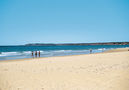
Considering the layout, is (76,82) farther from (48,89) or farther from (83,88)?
(48,89)

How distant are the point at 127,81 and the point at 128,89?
32.8 inches

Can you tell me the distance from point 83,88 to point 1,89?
327 centimetres

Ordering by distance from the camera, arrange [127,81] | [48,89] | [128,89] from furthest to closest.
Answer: [127,81]
[48,89]
[128,89]

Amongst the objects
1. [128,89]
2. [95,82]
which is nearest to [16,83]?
[95,82]

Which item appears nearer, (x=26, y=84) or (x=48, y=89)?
(x=48, y=89)

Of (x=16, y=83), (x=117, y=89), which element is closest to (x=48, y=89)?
(x=16, y=83)

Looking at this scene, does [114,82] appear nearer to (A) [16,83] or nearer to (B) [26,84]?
(B) [26,84]

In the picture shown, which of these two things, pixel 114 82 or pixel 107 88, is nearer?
pixel 107 88

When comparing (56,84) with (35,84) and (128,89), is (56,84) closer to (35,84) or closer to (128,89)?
(35,84)

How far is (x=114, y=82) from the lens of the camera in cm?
510

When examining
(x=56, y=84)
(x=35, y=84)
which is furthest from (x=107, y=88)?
(x=35, y=84)

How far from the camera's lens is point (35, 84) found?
518 centimetres

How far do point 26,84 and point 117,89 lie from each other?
12.3 feet

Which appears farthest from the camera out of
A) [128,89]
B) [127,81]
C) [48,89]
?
[127,81]
